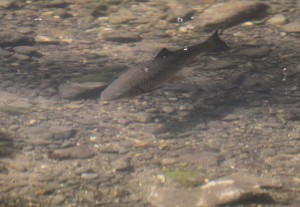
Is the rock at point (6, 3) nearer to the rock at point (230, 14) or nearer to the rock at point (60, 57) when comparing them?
the rock at point (60, 57)

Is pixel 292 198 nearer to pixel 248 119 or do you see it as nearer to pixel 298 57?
pixel 248 119

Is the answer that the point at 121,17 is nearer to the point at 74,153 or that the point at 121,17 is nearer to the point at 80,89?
the point at 80,89

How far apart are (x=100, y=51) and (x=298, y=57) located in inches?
85.3

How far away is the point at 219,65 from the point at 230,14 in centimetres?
121

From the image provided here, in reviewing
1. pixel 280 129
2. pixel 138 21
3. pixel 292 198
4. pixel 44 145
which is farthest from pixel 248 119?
pixel 138 21

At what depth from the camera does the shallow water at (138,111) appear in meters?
2.98

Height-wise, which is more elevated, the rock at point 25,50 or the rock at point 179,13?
the rock at point 25,50

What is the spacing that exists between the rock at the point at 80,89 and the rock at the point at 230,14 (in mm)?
1926

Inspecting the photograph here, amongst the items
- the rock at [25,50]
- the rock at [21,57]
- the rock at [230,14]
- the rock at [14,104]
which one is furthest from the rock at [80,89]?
the rock at [230,14]

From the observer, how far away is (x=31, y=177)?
299cm

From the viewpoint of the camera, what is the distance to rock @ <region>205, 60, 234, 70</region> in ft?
15.5

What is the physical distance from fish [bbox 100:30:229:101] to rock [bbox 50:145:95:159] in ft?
1.80

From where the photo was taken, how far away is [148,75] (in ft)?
12.8

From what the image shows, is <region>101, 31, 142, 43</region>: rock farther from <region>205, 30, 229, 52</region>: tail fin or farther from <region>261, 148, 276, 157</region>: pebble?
<region>261, 148, 276, 157</region>: pebble
